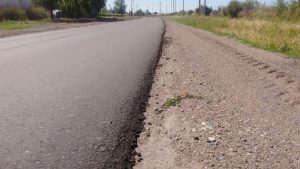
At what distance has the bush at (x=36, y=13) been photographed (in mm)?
60119

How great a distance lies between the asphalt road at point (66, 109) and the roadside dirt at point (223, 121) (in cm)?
38

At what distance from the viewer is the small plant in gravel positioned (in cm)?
701

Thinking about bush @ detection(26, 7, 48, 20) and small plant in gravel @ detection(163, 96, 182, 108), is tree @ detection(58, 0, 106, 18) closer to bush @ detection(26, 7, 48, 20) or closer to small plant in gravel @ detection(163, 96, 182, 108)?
bush @ detection(26, 7, 48, 20)

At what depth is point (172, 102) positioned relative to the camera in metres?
7.14

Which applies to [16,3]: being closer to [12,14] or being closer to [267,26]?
[12,14]

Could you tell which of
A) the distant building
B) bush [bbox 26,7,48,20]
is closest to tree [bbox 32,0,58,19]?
bush [bbox 26,7,48,20]

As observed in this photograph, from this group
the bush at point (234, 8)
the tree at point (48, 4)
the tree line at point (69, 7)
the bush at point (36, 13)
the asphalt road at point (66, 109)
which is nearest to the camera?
the asphalt road at point (66, 109)

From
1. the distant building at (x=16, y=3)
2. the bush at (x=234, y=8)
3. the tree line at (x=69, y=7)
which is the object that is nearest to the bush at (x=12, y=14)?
the tree line at (x=69, y=7)

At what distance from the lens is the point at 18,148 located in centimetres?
448

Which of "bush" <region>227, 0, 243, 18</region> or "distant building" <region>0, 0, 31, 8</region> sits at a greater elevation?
"distant building" <region>0, 0, 31, 8</region>

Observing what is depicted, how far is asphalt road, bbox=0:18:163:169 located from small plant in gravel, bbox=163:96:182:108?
48cm

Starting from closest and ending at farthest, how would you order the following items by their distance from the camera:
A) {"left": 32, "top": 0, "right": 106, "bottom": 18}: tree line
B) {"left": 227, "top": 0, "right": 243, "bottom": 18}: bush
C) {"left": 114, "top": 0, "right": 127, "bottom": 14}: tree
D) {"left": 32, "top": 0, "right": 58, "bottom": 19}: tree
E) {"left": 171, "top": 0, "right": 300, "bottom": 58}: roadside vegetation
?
{"left": 171, "top": 0, "right": 300, "bottom": 58}: roadside vegetation → {"left": 32, "top": 0, "right": 58, "bottom": 19}: tree → {"left": 32, "top": 0, "right": 106, "bottom": 18}: tree line → {"left": 227, "top": 0, "right": 243, "bottom": 18}: bush → {"left": 114, "top": 0, "right": 127, "bottom": 14}: tree

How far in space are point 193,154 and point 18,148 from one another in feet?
5.74

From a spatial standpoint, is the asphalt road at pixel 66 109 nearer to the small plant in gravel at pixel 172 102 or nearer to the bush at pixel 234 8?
the small plant in gravel at pixel 172 102
